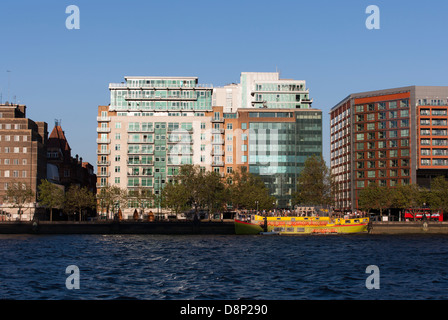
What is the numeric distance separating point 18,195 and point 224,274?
385 feet

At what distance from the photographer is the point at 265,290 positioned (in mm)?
45344

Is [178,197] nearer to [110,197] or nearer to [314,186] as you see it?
[110,197]

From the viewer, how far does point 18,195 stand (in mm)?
158250

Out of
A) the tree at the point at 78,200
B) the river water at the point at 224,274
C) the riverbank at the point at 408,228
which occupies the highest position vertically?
the tree at the point at 78,200

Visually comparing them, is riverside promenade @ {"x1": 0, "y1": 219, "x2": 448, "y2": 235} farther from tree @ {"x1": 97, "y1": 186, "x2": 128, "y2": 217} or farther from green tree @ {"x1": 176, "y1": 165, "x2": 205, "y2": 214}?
tree @ {"x1": 97, "y1": 186, "x2": 128, "y2": 217}

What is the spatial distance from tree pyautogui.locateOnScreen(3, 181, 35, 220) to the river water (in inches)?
2967

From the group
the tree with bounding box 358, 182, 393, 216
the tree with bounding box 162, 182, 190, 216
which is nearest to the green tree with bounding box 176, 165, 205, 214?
the tree with bounding box 162, 182, 190, 216

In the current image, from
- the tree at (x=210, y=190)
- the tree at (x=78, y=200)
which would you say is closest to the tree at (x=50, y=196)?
the tree at (x=78, y=200)

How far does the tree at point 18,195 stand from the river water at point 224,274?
247 feet

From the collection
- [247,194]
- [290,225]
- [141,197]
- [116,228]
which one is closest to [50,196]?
[116,228]

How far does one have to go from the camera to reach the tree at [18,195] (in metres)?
158

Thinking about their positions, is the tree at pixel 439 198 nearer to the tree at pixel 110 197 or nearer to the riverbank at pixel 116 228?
the riverbank at pixel 116 228

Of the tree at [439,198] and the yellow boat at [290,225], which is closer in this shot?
the yellow boat at [290,225]
